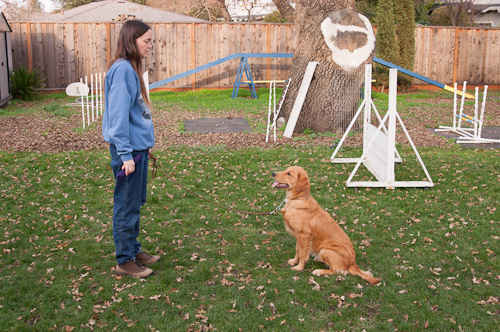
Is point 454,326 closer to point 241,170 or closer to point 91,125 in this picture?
point 241,170

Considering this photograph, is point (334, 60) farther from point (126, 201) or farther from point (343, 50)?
point (126, 201)

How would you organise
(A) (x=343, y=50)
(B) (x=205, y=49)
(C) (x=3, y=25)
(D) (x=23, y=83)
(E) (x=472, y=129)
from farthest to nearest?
(B) (x=205, y=49), (D) (x=23, y=83), (C) (x=3, y=25), (E) (x=472, y=129), (A) (x=343, y=50)

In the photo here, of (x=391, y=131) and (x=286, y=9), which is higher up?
(x=286, y=9)

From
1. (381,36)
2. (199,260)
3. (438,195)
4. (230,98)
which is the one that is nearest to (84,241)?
(199,260)

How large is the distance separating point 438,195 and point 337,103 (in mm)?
3640

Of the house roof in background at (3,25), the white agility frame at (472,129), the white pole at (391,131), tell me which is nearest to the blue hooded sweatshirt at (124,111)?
the white pole at (391,131)

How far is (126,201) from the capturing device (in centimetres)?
384

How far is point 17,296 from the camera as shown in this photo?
3744mm

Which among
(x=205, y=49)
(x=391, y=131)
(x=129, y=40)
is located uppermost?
(x=205, y=49)

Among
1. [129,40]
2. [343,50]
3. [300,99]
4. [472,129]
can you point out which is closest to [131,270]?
[129,40]

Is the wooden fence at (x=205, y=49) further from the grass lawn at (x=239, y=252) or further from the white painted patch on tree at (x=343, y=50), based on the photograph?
the grass lawn at (x=239, y=252)

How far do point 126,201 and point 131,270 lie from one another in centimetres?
63

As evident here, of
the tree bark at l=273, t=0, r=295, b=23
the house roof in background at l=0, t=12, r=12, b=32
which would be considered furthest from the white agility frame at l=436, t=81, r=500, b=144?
the house roof in background at l=0, t=12, r=12, b=32

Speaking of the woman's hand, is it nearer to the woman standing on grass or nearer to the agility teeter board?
the woman standing on grass
